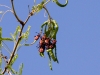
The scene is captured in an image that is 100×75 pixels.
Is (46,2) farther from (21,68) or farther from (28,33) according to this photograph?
(21,68)

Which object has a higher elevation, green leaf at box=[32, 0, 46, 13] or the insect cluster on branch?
green leaf at box=[32, 0, 46, 13]

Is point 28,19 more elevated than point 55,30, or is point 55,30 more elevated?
point 28,19

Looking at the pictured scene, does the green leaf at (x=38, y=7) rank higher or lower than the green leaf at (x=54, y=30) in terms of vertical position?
higher

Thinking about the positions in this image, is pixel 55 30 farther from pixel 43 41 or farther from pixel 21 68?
pixel 21 68

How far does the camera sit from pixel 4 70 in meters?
2.64

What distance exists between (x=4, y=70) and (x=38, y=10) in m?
0.56

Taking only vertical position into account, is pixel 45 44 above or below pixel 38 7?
below

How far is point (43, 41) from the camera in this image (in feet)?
9.09

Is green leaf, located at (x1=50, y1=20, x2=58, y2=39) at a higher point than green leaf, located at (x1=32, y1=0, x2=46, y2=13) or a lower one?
lower

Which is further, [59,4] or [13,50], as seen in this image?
[59,4]

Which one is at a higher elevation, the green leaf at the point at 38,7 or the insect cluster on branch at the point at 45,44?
the green leaf at the point at 38,7

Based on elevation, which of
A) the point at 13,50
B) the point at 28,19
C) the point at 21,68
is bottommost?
the point at 21,68

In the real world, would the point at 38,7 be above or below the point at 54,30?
above

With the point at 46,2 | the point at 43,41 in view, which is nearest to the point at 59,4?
the point at 46,2
